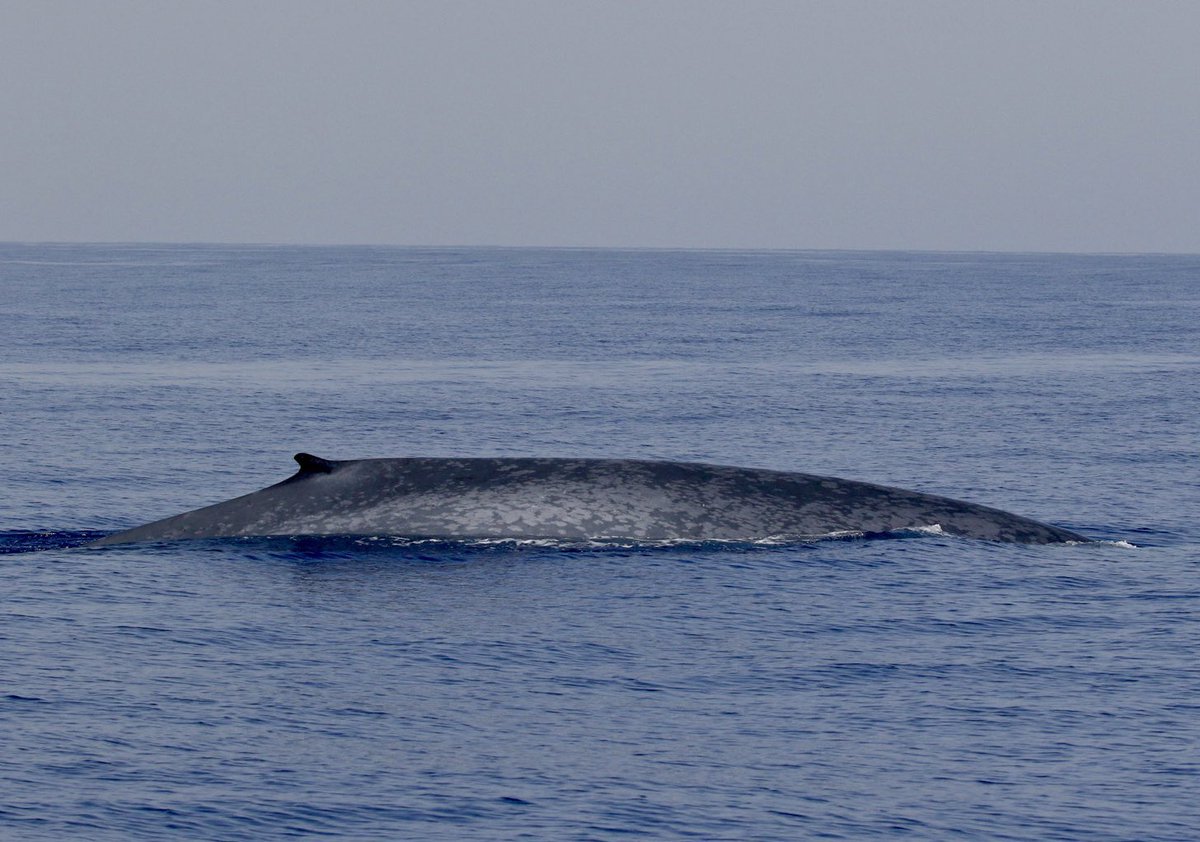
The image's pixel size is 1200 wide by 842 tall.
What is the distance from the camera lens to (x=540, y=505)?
75.4ft

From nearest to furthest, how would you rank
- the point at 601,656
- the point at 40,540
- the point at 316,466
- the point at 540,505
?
the point at 601,656, the point at 540,505, the point at 316,466, the point at 40,540

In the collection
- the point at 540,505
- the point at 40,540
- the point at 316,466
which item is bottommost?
the point at 40,540

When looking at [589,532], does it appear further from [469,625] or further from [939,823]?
[939,823]

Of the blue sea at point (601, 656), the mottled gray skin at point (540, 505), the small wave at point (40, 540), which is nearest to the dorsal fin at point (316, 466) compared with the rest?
the mottled gray skin at point (540, 505)

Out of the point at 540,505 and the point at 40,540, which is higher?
the point at 540,505

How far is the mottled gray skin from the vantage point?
2281 cm

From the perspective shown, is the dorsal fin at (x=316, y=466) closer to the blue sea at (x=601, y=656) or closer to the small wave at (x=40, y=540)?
the blue sea at (x=601, y=656)

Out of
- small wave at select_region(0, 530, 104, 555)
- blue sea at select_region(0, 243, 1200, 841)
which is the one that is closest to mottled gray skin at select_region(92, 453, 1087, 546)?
blue sea at select_region(0, 243, 1200, 841)

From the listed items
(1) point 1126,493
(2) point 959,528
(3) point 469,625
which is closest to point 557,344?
(1) point 1126,493

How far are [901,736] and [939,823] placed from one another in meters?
2.33

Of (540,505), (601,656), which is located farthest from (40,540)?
(601,656)

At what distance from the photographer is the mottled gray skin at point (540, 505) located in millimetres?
22812

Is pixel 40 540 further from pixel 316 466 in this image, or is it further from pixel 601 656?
pixel 601 656

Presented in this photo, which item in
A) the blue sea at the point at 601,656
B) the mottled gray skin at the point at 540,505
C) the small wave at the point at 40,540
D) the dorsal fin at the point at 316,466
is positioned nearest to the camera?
the blue sea at the point at 601,656
